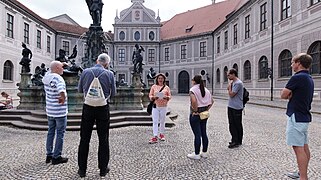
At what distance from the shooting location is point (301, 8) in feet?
63.5

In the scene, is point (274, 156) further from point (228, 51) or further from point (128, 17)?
point (128, 17)

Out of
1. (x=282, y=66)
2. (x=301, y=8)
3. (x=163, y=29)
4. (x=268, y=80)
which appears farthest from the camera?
(x=163, y=29)

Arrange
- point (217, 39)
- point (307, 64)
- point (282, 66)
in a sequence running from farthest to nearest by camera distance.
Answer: point (217, 39) → point (282, 66) → point (307, 64)

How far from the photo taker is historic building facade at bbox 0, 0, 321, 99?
20812mm

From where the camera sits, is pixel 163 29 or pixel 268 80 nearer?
pixel 268 80

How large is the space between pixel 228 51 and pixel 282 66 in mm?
12425

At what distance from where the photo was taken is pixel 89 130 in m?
4.24

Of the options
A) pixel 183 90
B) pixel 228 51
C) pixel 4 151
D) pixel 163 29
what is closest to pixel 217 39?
pixel 228 51

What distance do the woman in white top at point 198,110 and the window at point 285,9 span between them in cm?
1880

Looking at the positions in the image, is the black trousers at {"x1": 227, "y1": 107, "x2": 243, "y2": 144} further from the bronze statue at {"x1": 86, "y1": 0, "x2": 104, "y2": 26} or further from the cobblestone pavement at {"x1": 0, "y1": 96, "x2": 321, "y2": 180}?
the bronze statue at {"x1": 86, "y1": 0, "x2": 104, "y2": 26}

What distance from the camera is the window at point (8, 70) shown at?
83.3 ft

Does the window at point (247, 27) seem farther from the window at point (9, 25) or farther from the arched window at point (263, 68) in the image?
the window at point (9, 25)

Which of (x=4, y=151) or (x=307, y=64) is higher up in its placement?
(x=307, y=64)

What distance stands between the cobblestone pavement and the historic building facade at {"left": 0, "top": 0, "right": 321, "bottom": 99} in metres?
13.5
